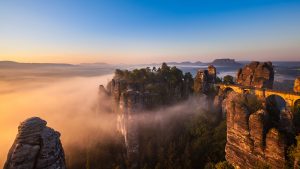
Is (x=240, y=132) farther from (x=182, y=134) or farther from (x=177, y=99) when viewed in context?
(x=177, y=99)

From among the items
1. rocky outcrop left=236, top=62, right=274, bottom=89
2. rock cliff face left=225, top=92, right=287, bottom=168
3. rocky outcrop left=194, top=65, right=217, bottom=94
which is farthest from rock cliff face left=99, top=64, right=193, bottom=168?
rock cliff face left=225, top=92, right=287, bottom=168

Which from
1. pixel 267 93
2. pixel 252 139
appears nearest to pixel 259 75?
pixel 267 93

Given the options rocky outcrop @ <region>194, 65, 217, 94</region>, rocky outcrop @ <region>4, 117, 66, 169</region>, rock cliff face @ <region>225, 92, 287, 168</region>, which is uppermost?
rocky outcrop @ <region>4, 117, 66, 169</region>

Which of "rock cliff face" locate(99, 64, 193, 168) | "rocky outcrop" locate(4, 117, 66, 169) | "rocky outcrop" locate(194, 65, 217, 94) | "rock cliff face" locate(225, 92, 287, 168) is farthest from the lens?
"rocky outcrop" locate(194, 65, 217, 94)

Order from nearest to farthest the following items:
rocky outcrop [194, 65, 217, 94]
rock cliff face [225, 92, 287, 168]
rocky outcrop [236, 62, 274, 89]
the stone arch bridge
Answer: rock cliff face [225, 92, 287, 168]
the stone arch bridge
rocky outcrop [236, 62, 274, 89]
rocky outcrop [194, 65, 217, 94]

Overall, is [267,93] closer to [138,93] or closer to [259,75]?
[259,75]

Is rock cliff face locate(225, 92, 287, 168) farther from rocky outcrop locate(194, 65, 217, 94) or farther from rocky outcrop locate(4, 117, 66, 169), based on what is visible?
rocky outcrop locate(194, 65, 217, 94)
